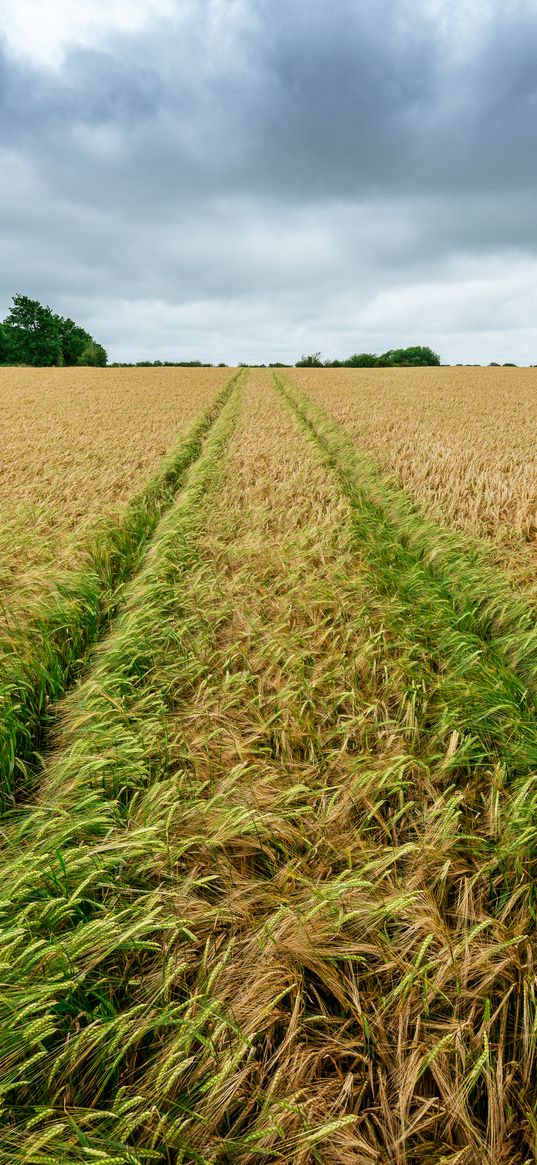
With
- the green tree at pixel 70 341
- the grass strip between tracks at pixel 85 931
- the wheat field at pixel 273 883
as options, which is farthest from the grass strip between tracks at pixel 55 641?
the green tree at pixel 70 341

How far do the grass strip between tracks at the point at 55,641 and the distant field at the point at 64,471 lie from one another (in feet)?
0.85

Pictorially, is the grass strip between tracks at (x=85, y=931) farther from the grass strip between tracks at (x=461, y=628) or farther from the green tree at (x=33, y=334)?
the green tree at (x=33, y=334)

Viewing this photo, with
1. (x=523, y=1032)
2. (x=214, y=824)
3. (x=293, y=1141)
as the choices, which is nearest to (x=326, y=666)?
(x=214, y=824)

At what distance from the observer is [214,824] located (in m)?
2.10

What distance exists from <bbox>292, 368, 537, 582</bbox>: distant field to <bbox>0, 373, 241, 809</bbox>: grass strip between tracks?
374cm

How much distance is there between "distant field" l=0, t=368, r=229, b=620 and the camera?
4.98 meters

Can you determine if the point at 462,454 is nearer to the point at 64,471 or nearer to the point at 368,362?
the point at 64,471

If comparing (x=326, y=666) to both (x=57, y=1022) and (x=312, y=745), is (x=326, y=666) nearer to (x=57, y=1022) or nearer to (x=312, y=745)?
(x=312, y=745)

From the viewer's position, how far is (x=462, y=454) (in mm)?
9031

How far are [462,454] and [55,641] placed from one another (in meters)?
7.80

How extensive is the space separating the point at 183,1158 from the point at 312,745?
1496mm

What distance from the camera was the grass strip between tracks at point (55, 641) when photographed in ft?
9.00

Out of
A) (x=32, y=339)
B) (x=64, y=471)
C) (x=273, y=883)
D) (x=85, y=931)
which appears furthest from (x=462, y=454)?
(x=32, y=339)

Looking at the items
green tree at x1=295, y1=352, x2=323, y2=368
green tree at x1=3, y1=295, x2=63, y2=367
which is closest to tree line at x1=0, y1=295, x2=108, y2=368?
green tree at x1=3, y1=295, x2=63, y2=367
